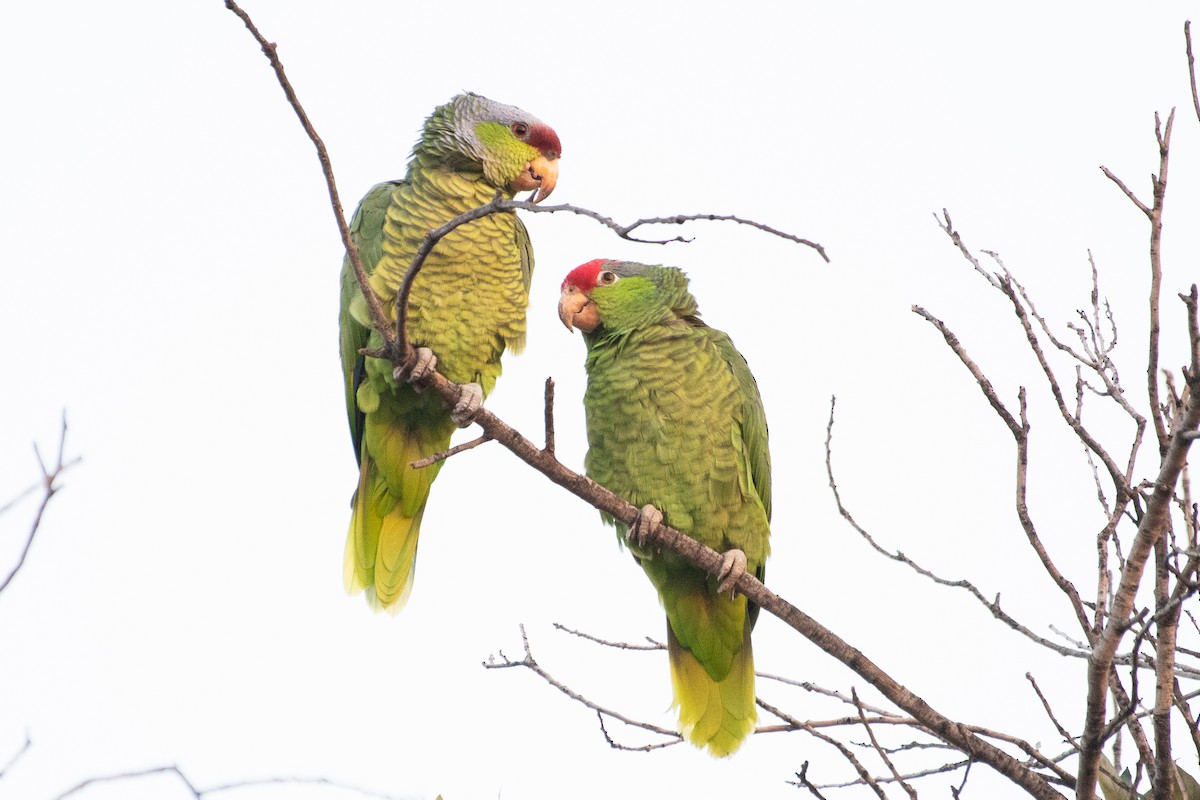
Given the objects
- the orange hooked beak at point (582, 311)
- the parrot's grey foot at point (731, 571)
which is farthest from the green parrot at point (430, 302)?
the parrot's grey foot at point (731, 571)

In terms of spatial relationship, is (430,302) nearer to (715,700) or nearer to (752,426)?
(752,426)

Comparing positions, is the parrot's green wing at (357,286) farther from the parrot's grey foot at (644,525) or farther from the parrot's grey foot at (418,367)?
the parrot's grey foot at (644,525)

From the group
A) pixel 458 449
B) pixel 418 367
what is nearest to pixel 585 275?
pixel 418 367

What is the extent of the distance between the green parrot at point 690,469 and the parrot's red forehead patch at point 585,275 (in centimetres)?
11

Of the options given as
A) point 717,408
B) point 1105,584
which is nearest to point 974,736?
point 1105,584

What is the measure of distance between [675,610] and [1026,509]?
1.54 meters

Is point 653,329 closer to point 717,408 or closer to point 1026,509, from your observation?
point 717,408

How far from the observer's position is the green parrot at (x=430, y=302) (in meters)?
3.62

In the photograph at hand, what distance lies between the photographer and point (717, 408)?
3725 mm

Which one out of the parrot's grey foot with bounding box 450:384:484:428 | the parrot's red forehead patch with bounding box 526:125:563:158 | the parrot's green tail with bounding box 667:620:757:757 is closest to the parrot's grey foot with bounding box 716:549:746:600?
the parrot's green tail with bounding box 667:620:757:757

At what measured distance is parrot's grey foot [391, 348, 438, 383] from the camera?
3318mm

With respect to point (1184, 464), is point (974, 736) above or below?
below

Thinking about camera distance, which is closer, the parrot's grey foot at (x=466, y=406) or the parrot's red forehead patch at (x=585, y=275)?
the parrot's grey foot at (x=466, y=406)

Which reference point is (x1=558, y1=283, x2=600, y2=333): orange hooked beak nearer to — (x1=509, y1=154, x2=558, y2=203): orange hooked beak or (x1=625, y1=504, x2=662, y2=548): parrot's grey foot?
(x1=509, y1=154, x2=558, y2=203): orange hooked beak
